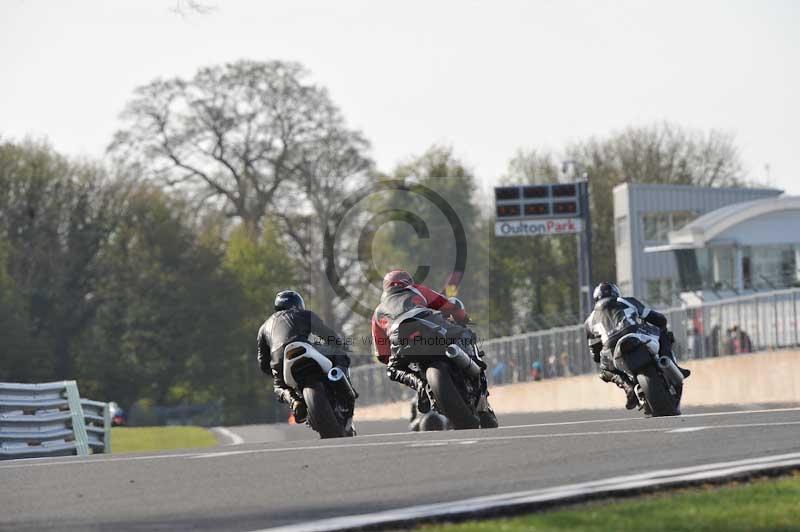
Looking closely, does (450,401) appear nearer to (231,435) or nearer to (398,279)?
(398,279)

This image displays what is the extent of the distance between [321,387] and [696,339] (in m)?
19.6

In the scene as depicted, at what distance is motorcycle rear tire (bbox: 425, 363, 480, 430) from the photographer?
563 inches

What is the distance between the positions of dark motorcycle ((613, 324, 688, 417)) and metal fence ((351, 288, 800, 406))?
12898 mm

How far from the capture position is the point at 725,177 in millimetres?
76250

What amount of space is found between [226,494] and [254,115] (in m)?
52.4

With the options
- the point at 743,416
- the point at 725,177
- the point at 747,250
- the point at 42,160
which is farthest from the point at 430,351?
the point at 725,177

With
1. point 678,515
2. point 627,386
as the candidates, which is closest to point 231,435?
point 627,386

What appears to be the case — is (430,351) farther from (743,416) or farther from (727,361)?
(727,361)

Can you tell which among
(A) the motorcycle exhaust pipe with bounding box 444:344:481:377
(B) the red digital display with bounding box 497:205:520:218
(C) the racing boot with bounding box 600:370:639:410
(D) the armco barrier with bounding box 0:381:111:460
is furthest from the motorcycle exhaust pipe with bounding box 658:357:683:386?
(B) the red digital display with bounding box 497:205:520:218

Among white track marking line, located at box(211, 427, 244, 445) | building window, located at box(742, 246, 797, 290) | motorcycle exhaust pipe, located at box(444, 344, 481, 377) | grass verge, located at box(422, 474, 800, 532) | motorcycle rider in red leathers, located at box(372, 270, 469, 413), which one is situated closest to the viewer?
grass verge, located at box(422, 474, 800, 532)

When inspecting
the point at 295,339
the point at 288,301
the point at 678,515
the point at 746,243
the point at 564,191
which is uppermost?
the point at 564,191

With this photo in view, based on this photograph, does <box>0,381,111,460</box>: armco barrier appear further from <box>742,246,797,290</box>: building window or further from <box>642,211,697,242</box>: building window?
<box>642,211,697,242</box>: building window

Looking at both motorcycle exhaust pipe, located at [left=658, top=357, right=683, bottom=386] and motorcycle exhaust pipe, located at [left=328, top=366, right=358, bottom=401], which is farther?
motorcycle exhaust pipe, located at [left=658, top=357, right=683, bottom=386]

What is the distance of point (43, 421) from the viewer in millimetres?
21203
